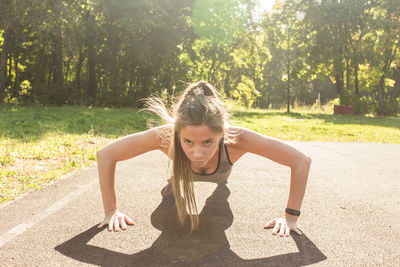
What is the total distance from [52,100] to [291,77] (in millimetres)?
17255

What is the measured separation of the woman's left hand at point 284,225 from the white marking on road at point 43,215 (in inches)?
83.3

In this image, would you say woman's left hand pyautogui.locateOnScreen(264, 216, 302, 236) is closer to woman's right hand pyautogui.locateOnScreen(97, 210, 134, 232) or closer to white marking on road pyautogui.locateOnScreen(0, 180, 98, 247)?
woman's right hand pyautogui.locateOnScreen(97, 210, 134, 232)

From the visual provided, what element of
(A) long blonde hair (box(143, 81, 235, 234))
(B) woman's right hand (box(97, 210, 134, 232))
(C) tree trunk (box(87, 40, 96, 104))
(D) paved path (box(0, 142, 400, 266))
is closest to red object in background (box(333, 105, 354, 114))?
(C) tree trunk (box(87, 40, 96, 104))

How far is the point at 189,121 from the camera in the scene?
112 inches

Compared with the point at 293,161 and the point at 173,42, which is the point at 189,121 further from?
the point at 173,42

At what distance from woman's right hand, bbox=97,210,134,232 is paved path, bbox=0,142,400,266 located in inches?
2.7

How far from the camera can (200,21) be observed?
2519cm

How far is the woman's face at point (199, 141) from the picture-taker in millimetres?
2822

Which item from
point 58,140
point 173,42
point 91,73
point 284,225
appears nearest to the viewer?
point 284,225

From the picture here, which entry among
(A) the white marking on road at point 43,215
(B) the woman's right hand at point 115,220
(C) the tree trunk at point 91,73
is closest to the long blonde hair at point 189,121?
(B) the woman's right hand at point 115,220

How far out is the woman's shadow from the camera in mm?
2537

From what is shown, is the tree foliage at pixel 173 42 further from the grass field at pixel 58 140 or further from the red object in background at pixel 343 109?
the grass field at pixel 58 140

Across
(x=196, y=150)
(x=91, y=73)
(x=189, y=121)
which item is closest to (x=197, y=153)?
(x=196, y=150)

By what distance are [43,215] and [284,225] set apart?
2295 millimetres
